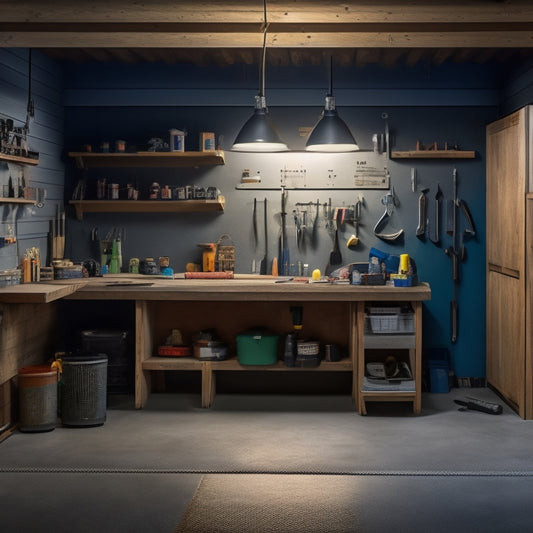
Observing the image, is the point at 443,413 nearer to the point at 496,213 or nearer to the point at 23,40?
the point at 496,213

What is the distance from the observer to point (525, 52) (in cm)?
645

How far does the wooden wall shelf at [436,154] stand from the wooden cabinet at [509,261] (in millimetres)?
209

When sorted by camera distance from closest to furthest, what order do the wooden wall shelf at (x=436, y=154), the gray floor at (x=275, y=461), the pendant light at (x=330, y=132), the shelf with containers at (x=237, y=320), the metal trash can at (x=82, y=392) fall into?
the gray floor at (x=275, y=461)
the metal trash can at (x=82, y=392)
the pendant light at (x=330, y=132)
the shelf with containers at (x=237, y=320)
the wooden wall shelf at (x=436, y=154)

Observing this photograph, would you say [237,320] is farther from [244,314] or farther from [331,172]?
[331,172]

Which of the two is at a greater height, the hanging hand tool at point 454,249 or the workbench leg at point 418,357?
the hanging hand tool at point 454,249

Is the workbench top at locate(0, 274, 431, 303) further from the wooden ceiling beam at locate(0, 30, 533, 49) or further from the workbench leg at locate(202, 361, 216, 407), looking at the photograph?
the wooden ceiling beam at locate(0, 30, 533, 49)

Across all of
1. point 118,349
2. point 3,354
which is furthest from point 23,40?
point 118,349

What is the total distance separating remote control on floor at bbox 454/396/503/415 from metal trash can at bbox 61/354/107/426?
2887 mm

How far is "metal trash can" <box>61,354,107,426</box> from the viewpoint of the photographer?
18.5ft

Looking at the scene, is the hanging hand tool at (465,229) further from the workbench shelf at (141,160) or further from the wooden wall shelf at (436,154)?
the workbench shelf at (141,160)

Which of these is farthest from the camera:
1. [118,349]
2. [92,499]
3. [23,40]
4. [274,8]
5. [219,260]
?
[219,260]

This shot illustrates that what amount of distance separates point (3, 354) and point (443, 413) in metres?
3.37

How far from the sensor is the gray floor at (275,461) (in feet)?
13.2

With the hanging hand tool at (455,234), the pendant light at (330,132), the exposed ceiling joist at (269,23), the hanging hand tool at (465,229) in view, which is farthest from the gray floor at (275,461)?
the exposed ceiling joist at (269,23)
